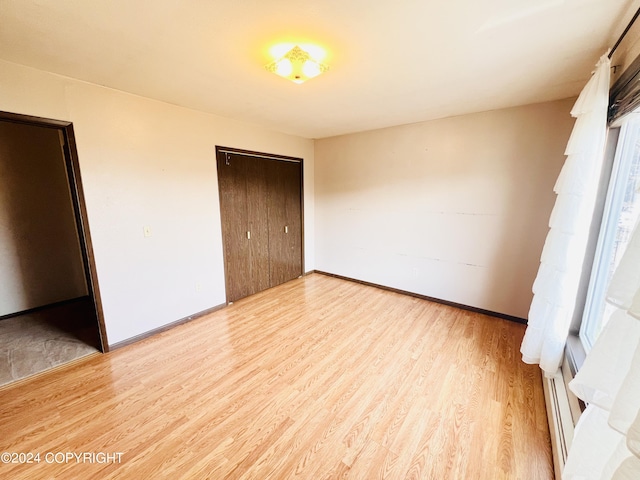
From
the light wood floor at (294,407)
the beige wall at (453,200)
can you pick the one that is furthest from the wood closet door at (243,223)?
the beige wall at (453,200)

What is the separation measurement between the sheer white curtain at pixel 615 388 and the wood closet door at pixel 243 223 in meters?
3.26

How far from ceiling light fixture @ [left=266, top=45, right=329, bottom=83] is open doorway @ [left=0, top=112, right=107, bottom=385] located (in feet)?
7.31

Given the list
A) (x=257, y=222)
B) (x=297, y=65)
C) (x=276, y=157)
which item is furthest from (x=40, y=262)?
(x=297, y=65)

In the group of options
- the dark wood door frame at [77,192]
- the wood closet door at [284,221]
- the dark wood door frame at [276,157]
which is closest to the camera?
the dark wood door frame at [77,192]

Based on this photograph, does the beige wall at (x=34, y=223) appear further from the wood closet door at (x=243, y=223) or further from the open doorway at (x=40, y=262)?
the wood closet door at (x=243, y=223)

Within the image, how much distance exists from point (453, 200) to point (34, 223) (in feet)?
17.2

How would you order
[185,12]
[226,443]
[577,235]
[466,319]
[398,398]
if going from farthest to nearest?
[466,319], [398,398], [577,235], [226,443], [185,12]

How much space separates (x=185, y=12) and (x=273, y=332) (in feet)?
8.47

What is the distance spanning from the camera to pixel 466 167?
296 cm

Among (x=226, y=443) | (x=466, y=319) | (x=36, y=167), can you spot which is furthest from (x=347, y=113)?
(x=36, y=167)

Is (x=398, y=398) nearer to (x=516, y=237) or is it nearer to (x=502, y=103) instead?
(x=516, y=237)

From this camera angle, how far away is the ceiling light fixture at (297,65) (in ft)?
5.05

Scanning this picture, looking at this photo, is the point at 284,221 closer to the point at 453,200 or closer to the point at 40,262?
the point at 453,200

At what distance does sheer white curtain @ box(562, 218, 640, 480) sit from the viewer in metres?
0.58
